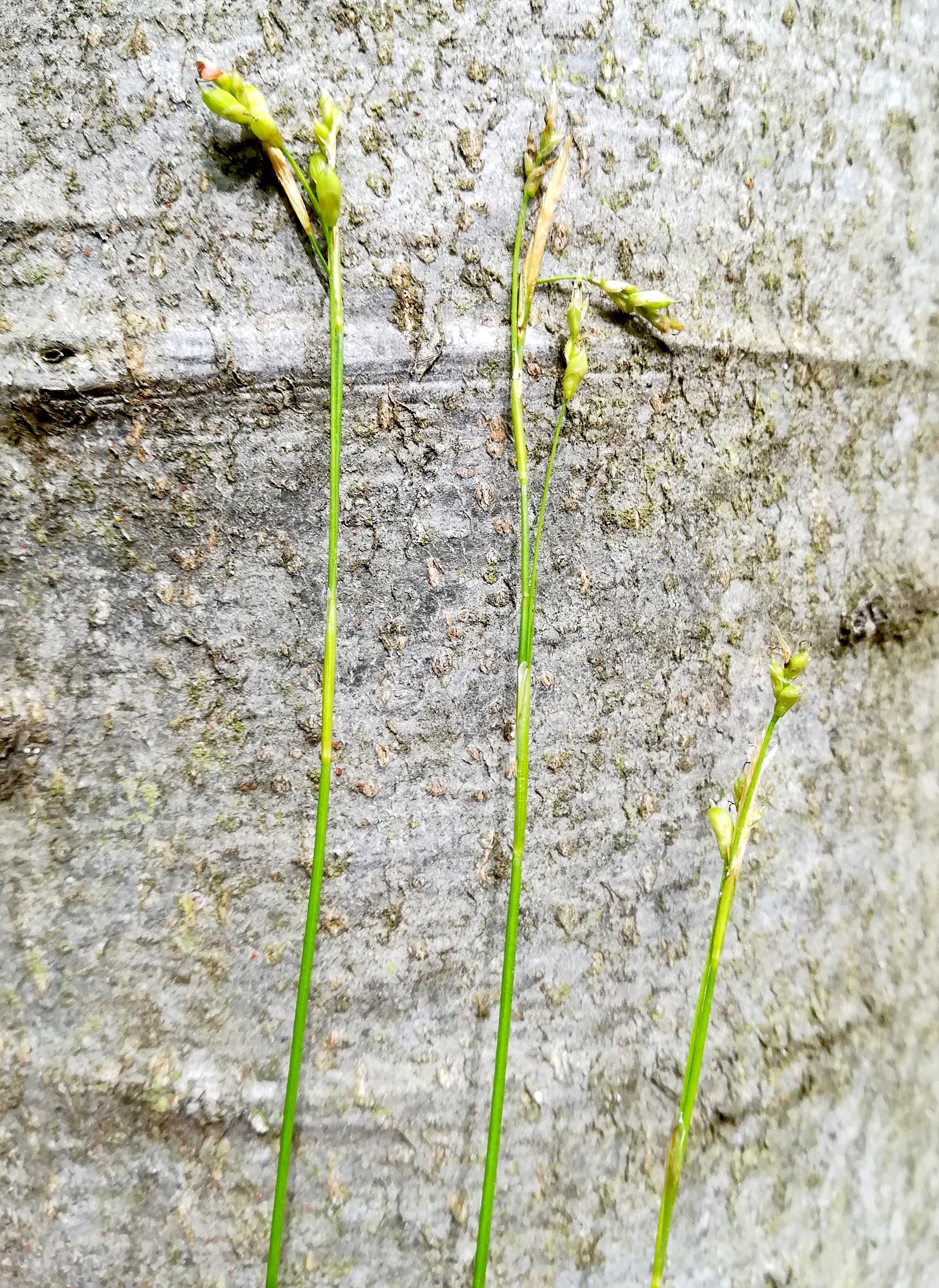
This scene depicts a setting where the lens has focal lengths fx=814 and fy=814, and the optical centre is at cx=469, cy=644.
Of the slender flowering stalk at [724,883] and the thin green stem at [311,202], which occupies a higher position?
the thin green stem at [311,202]

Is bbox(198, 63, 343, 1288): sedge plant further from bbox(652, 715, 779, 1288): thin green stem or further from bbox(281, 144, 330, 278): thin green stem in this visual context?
bbox(652, 715, 779, 1288): thin green stem

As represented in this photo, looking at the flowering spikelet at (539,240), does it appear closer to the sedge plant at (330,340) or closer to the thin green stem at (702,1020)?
the sedge plant at (330,340)

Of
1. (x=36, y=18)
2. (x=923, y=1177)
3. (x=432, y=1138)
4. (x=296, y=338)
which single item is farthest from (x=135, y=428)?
(x=923, y=1177)

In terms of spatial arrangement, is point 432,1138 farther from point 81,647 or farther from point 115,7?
point 115,7

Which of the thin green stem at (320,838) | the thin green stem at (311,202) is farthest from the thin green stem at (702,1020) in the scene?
the thin green stem at (311,202)

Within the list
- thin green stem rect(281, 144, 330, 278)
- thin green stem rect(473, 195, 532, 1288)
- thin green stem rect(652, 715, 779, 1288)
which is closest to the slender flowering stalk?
thin green stem rect(652, 715, 779, 1288)

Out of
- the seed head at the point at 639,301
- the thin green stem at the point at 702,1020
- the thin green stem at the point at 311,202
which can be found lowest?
the thin green stem at the point at 702,1020

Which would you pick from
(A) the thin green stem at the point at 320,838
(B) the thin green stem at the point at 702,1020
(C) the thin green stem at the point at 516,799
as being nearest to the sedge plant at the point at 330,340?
(A) the thin green stem at the point at 320,838
